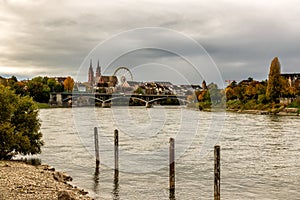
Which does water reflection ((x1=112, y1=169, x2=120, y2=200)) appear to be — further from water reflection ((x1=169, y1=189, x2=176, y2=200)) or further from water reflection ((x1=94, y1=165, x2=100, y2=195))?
water reflection ((x1=169, y1=189, x2=176, y2=200))

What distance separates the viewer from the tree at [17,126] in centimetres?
2450

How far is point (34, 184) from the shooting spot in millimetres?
17844

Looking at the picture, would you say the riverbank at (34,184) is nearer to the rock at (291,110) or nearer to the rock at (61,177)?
the rock at (61,177)

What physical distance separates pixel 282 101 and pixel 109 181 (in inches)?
3653

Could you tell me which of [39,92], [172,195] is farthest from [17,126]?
[39,92]

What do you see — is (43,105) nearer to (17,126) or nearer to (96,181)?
(17,126)

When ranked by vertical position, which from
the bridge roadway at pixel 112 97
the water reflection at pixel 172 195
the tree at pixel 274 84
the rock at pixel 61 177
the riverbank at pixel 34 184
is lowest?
the water reflection at pixel 172 195

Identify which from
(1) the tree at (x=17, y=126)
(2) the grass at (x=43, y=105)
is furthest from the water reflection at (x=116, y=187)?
(2) the grass at (x=43, y=105)

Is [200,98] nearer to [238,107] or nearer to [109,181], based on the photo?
[238,107]

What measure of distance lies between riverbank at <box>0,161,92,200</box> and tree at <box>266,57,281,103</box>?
91241 millimetres

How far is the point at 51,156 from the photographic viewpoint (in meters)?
30.1

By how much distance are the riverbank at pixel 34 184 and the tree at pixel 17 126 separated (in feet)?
6.39

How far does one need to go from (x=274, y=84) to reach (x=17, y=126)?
91.2m

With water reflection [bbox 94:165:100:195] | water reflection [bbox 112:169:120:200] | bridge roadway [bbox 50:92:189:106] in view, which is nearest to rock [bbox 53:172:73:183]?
water reflection [bbox 94:165:100:195]
